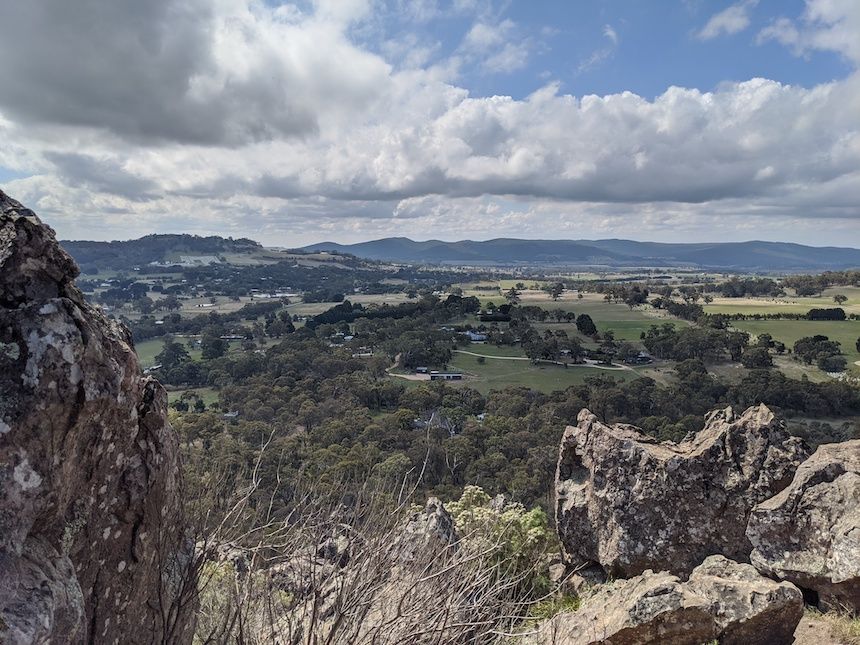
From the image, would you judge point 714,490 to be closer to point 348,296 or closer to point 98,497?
point 98,497

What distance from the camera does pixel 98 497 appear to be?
3.69 m

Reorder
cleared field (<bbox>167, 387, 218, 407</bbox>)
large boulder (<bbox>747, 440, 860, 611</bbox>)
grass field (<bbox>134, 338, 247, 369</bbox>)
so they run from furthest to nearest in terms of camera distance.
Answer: grass field (<bbox>134, 338, 247, 369</bbox>) → cleared field (<bbox>167, 387, 218, 407</bbox>) → large boulder (<bbox>747, 440, 860, 611</bbox>)

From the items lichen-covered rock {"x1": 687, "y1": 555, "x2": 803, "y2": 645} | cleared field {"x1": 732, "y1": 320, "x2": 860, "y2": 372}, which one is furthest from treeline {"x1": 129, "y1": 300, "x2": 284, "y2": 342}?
lichen-covered rock {"x1": 687, "y1": 555, "x2": 803, "y2": 645}

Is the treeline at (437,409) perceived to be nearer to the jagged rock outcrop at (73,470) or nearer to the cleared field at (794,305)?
the jagged rock outcrop at (73,470)

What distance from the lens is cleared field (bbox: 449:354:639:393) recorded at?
2443 inches

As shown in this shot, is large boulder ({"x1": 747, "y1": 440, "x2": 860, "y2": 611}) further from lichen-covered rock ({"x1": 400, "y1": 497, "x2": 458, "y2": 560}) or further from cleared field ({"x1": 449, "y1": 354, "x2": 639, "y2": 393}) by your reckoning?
cleared field ({"x1": 449, "y1": 354, "x2": 639, "y2": 393})

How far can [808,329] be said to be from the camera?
7669 centimetres

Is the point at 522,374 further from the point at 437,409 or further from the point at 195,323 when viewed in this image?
the point at 195,323

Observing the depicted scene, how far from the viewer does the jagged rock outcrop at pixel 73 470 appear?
9.93ft

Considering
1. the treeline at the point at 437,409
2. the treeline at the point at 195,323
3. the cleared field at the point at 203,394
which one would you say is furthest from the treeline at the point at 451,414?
the treeline at the point at 195,323

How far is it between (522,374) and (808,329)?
42.0 meters

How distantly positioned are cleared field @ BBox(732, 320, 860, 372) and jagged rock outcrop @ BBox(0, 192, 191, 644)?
74127 millimetres

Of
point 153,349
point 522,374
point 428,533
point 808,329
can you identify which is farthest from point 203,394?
point 808,329

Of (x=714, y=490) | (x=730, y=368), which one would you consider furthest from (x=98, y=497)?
(x=730, y=368)
